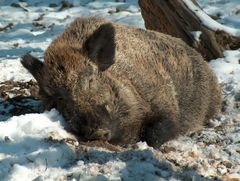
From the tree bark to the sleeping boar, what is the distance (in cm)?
123

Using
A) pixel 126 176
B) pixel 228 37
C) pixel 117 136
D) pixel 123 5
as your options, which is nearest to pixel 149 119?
pixel 117 136

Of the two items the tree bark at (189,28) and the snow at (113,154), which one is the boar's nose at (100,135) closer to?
the snow at (113,154)

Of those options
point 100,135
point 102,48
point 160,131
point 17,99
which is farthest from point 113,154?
point 17,99

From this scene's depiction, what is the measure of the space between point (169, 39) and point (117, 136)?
182 cm

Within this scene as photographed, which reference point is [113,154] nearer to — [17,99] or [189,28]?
[17,99]

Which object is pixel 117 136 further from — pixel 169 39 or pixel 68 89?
pixel 169 39

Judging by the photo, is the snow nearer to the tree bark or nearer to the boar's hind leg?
the boar's hind leg

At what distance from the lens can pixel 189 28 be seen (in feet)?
24.6

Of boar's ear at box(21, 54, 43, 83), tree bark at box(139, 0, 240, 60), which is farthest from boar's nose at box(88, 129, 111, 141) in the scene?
tree bark at box(139, 0, 240, 60)

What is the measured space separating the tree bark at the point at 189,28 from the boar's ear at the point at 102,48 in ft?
9.21

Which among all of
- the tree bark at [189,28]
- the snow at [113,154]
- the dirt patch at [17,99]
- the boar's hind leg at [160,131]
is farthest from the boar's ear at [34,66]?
the tree bark at [189,28]

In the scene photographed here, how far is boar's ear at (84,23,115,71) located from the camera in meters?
4.76

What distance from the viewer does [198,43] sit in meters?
7.44

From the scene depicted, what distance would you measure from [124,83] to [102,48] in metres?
0.37
